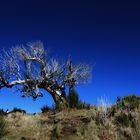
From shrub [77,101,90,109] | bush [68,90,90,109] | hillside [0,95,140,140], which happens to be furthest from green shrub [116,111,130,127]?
bush [68,90,90,109]

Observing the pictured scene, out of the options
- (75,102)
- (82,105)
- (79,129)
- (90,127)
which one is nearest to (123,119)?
(90,127)

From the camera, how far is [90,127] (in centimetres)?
1619

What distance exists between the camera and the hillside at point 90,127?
15.2m

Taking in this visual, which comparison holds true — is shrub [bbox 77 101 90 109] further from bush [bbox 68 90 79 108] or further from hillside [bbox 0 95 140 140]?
hillside [bbox 0 95 140 140]

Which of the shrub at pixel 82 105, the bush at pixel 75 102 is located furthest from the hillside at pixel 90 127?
the bush at pixel 75 102

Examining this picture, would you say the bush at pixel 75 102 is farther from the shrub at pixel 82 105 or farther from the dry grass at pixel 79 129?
the dry grass at pixel 79 129

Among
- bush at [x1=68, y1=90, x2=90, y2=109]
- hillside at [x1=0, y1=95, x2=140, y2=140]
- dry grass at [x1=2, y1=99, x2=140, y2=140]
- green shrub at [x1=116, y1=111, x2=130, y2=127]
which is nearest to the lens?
dry grass at [x1=2, y1=99, x2=140, y2=140]

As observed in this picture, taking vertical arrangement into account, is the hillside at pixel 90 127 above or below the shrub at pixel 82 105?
below

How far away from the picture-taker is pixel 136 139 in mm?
14344

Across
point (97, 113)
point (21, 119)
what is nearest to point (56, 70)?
point (21, 119)

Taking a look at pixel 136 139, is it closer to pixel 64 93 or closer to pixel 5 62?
pixel 64 93

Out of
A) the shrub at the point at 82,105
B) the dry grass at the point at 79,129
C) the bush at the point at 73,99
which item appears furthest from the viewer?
the bush at the point at 73,99

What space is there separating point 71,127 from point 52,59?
24.8 m

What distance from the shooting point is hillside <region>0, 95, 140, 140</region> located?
15.2 m
